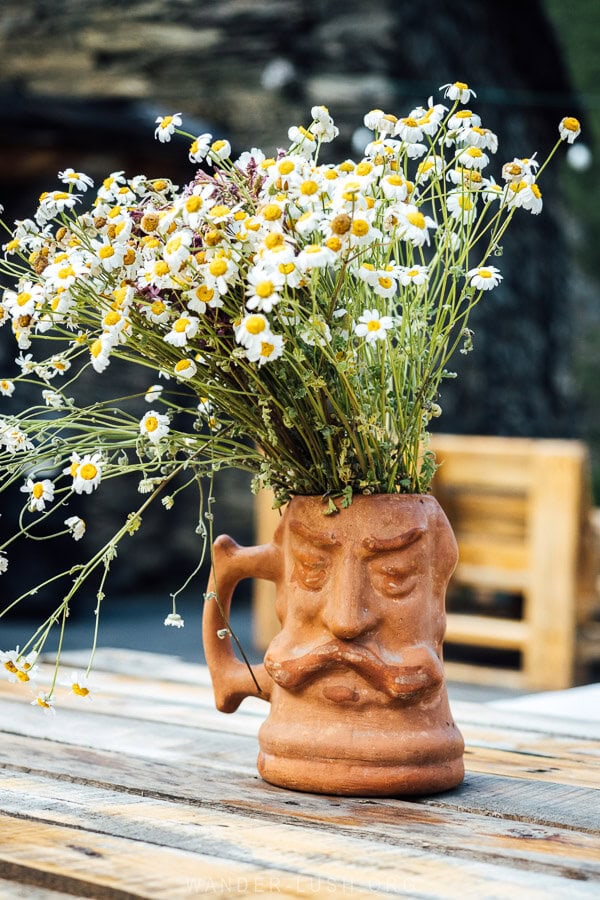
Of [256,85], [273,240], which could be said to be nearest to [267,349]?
[273,240]

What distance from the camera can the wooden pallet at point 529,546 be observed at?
406 centimetres

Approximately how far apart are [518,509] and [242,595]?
2986 millimetres

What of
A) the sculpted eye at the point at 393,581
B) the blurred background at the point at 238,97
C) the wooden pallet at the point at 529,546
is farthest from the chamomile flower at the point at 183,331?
the blurred background at the point at 238,97

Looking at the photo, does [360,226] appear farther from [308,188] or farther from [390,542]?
[390,542]

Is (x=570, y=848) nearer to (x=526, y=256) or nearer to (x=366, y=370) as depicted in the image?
(x=366, y=370)

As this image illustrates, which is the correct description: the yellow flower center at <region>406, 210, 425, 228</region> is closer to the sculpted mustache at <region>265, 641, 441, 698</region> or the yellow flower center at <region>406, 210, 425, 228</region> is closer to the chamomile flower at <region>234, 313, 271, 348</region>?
the chamomile flower at <region>234, 313, 271, 348</region>

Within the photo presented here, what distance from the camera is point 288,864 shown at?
105 centimetres

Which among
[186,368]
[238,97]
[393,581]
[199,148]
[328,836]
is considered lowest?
[328,836]

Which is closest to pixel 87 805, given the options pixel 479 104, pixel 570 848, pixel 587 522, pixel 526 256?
pixel 570 848

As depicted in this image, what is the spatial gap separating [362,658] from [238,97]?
5.79 metres

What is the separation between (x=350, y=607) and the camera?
4.40 feet

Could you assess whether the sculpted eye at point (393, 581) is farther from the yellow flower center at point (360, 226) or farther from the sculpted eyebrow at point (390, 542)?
the yellow flower center at point (360, 226)

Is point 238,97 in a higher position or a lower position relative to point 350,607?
higher

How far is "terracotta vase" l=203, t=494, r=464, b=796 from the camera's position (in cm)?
134
